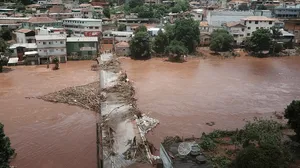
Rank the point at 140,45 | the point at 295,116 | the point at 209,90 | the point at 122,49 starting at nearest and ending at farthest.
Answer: the point at 295,116 → the point at 209,90 → the point at 140,45 → the point at 122,49

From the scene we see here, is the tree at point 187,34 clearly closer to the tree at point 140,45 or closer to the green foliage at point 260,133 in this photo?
the tree at point 140,45

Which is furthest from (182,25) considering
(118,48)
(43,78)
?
(43,78)

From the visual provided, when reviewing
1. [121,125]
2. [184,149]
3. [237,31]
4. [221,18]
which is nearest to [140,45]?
[237,31]

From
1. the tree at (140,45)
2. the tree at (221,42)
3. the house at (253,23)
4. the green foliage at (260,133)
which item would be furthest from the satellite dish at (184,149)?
the house at (253,23)

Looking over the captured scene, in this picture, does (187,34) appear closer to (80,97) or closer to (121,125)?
(80,97)

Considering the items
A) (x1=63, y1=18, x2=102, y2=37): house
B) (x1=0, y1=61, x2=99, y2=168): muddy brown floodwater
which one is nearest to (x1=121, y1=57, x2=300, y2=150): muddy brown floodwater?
(x1=0, y1=61, x2=99, y2=168): muddy brown floodwater

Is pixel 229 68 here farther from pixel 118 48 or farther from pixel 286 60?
pixel 118 48

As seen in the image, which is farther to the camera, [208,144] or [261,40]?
[261,40]
